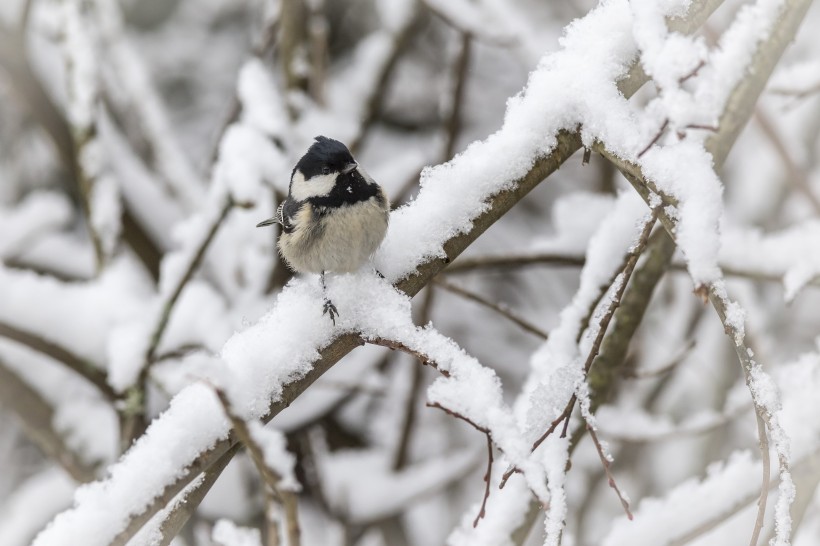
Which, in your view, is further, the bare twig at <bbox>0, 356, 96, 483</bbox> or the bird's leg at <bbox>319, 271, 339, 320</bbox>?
the bare twig at <bbox>0, 356, 96, 483</bbox>

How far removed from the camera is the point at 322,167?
2.04 metres

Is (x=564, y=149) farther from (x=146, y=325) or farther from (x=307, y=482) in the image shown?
(x=307, y=482)

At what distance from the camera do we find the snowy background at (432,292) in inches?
48.6

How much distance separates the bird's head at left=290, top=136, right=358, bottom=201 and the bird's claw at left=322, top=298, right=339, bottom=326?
0.61m

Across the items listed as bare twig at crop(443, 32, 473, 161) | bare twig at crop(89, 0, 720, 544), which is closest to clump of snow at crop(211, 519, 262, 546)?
bare twig at crop(89, 0, 720, 544)

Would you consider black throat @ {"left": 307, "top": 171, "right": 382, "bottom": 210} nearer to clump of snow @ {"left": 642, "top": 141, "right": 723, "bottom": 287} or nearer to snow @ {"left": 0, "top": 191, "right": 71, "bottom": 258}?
clump of snow @ {"left": 642, "top": 141, "right": 723, "bottom": 287}

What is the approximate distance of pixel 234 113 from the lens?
3402 mm

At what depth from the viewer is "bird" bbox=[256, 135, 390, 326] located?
1.75 meters

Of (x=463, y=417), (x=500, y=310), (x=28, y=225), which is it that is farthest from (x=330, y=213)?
(x=28, y=225)

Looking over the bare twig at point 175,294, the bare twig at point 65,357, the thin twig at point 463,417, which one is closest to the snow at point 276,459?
the thin twig at point 463,417

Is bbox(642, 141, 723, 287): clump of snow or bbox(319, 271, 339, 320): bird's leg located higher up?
bbox(319, 271, 339, 320): bird's leg

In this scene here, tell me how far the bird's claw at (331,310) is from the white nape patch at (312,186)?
2.01 feet

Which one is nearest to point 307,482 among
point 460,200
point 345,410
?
point 345,410

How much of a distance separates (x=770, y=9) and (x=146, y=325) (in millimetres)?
1837
